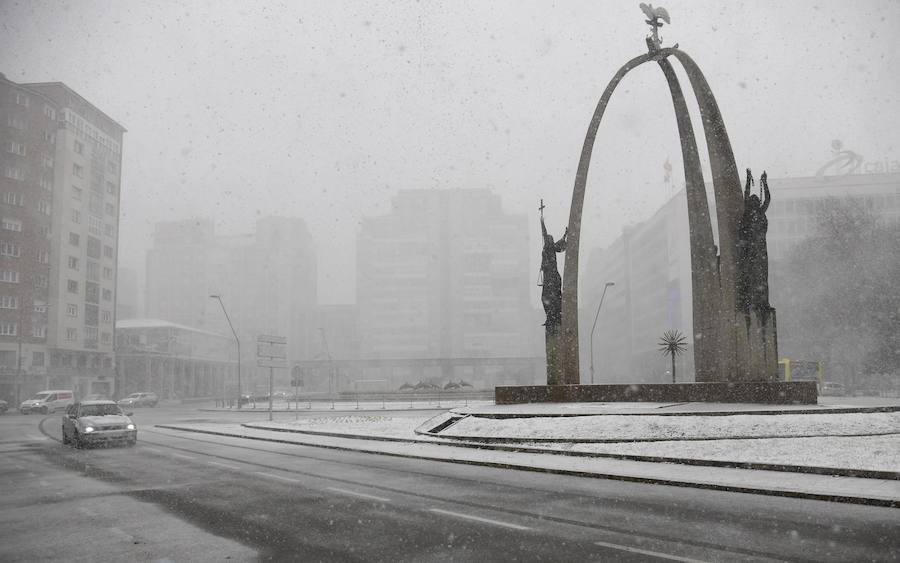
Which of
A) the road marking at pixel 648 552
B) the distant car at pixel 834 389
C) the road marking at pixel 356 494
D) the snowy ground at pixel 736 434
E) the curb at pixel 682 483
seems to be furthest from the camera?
the distant car at pixel 834 389

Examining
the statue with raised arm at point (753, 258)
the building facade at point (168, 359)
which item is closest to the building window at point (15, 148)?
the building facade at point (168, 359)

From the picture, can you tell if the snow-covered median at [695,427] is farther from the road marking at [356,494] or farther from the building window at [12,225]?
the building window at [12,225]

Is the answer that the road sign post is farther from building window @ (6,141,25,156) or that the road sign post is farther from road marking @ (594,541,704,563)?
building window @ (6,141,25,156)

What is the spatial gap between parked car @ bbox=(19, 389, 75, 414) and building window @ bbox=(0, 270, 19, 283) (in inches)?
691

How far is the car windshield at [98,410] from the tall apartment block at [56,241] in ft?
153

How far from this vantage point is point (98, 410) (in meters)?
23.5

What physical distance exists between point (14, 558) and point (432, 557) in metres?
4.54

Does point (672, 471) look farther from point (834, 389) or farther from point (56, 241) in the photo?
point (56, 241)

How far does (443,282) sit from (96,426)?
513 feet

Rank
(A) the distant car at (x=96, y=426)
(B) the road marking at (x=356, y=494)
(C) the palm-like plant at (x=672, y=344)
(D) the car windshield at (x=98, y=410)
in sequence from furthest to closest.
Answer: (C) the palm-like plant at (x=672, y=344) < (D) the car windshield at (x=98, y=410) < (A) the distant car at (x=96, y=426) < (B) the road marking at (x=356, y=494)

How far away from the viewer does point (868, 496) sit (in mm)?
10352

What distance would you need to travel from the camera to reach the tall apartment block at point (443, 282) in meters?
173

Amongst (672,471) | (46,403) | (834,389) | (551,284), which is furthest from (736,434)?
(46,403)

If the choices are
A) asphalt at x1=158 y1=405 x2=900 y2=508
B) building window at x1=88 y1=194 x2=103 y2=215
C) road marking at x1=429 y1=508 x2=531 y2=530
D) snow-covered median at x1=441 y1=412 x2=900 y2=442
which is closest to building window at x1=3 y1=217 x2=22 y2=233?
building window at x1=88 y1=194 x2=103 y2=215
